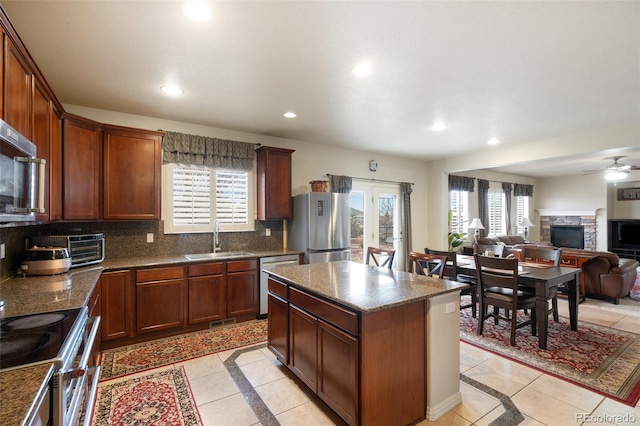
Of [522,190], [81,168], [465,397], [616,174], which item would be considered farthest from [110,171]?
[522,190]

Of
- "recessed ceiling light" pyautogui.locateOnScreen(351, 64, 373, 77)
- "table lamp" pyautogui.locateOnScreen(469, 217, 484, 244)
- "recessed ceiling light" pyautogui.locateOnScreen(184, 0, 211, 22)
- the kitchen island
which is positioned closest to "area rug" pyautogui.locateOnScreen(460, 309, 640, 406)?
the kitchen island

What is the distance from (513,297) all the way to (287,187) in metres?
3.16

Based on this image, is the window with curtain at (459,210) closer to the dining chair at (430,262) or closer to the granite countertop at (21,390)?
the dining chair at (430,262)

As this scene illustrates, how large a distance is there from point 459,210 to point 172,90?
22.3 feet

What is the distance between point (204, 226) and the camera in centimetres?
433

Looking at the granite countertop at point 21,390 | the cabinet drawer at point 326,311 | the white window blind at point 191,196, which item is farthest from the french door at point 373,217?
the granite countertop at point 21,390

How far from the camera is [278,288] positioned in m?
2.80

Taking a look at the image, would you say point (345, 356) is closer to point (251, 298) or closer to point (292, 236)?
point (251, 298)

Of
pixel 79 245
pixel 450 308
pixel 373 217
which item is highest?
pixel 373 217

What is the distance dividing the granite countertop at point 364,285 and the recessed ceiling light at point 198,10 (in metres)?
1.93

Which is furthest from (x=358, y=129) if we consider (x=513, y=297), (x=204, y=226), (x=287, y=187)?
(x=513, y=297)

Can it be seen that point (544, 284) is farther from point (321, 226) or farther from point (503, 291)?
point (321, 226)

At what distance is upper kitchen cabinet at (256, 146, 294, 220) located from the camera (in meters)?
4.53

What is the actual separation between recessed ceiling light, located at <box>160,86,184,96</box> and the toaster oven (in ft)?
5.42
